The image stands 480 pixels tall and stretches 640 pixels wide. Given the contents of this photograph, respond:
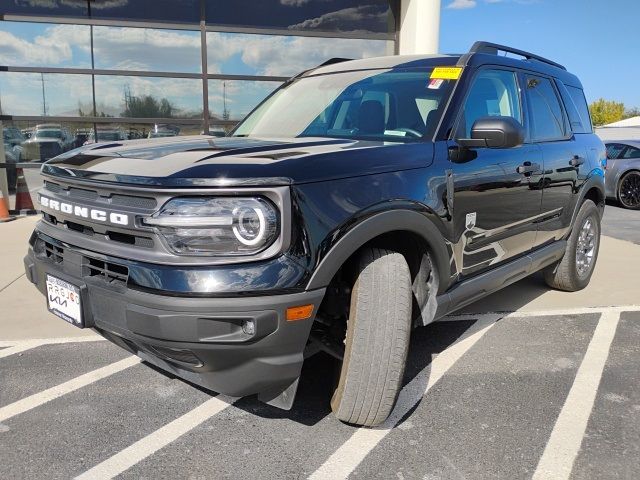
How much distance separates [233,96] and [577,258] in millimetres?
6722

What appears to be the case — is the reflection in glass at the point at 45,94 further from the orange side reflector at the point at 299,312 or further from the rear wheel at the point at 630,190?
the rear wheel at the point at 630,190

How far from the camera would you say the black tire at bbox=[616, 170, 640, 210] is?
11273 mm

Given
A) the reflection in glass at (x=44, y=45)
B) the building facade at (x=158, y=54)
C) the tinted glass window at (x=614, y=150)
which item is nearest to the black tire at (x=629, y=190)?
the tinted glass window at (x=614, y=150)

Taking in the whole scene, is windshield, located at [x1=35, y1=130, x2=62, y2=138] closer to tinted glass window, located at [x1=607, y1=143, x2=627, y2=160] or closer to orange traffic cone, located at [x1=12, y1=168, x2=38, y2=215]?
orange traffic cone, located at [x1=12, y1=168, x2=38, y2=215]

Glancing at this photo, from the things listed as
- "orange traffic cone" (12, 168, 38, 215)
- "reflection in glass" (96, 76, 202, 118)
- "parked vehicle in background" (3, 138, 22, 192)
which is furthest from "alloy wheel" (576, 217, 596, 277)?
"parked vehicle in background" (3, 138, 22, 192)

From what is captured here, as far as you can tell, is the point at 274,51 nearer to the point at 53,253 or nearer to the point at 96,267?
the point at 53,253

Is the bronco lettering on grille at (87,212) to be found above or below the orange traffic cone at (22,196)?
above

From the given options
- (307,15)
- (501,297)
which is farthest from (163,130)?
(501,297)

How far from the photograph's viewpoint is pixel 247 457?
242cm

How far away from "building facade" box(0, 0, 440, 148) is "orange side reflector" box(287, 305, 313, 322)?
7888 mm

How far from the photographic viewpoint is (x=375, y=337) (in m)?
2.39

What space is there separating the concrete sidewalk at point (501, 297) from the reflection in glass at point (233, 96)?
4262 mm

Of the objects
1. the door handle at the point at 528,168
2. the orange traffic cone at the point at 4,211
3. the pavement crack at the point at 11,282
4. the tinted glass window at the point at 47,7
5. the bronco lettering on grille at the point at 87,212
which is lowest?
the pavement crack at the point at 11,282

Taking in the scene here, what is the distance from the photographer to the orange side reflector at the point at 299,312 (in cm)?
206
